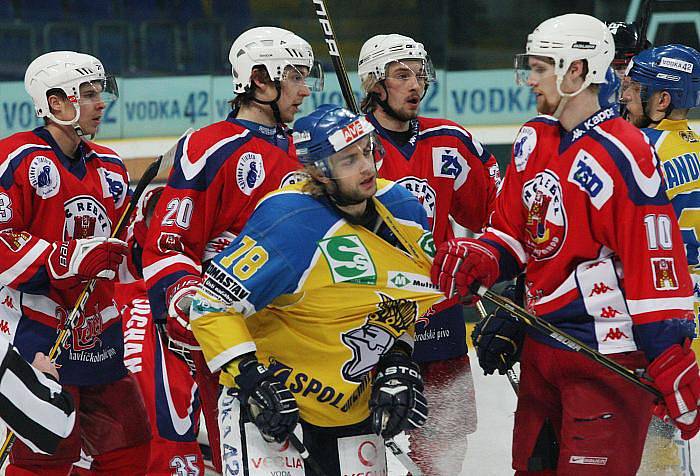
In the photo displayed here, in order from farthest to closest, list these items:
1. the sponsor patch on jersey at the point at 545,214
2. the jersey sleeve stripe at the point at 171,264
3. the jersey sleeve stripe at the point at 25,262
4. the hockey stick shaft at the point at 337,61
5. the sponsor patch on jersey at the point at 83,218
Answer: the hockey stick shaft at the point at 337,61 < the sponsor patch on jersey at the point at 83,218 < the jersey sleeve stripe at the point at 25,262 < the jersey sleeve stripe at the point at 171,264 < the sponsor patch on jersey at the point at 545,214

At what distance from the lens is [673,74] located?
360 centimetres

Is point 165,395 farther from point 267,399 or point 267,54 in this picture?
point 267,399

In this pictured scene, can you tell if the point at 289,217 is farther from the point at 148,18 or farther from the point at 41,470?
the point at 148,18

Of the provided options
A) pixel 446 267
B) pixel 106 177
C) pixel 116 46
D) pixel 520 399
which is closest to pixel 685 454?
pixel 520 399

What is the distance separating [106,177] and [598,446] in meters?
1.66

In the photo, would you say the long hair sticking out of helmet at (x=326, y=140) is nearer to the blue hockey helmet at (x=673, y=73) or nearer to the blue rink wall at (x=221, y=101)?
the blue hockey helmet at (x=673, y=73)

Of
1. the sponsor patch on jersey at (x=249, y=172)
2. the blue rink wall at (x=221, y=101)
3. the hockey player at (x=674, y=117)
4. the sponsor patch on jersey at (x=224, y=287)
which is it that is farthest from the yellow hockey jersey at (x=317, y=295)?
the blue rink wall at (x=221, y=101)

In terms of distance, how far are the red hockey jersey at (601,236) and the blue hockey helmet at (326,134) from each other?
43 cm

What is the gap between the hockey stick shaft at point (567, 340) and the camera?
2.75 meters

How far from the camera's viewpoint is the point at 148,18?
6.70 meters

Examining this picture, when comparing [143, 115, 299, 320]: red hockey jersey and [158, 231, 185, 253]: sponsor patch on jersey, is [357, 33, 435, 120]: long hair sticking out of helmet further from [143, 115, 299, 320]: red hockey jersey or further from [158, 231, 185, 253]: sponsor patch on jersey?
[158, 231, 185, 253]: sponsor patch on jersey

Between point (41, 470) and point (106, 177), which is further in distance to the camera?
point (106, 177)

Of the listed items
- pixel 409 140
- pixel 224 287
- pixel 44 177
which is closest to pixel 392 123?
pixel 409 140

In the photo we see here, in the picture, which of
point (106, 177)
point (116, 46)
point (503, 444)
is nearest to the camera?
point (106, 177)
